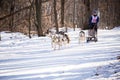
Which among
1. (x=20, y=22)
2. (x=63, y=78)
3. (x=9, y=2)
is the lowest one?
(x=63, y=78)

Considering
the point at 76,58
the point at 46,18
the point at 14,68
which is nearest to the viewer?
the point at 14,68

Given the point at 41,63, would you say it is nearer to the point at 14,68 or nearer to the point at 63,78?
the point at 14,68

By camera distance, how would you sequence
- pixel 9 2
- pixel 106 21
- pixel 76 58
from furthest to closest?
pixel 106 21, pixel 9 2, pixel 76 58

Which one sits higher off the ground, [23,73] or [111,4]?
[111,4]

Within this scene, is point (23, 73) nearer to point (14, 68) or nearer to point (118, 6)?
point (14, 68)

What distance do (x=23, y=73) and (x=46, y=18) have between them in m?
39.3

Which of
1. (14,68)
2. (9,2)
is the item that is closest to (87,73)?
(14,68)

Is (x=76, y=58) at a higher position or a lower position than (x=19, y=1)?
lower

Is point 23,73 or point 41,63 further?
point 41,63

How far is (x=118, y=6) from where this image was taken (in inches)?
2343

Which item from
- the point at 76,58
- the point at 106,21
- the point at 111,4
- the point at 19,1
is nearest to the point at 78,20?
the point at 106,21

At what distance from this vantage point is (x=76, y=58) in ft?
46.5

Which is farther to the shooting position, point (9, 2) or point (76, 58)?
point (9, 2)

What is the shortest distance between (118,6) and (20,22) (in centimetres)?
2353
